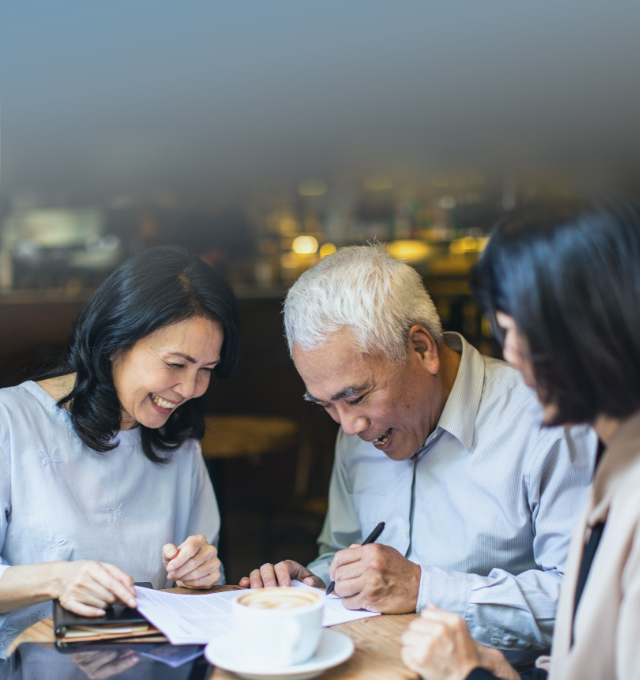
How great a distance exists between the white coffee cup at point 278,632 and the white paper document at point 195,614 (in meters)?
0.13

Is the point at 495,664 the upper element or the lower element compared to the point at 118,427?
lower

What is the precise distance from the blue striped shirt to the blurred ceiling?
1717mm

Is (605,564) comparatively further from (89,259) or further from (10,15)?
(89,259)

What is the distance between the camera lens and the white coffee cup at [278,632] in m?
0.79

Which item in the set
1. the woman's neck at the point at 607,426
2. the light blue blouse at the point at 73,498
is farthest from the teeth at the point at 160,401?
the woman's neck at the point at 607,426

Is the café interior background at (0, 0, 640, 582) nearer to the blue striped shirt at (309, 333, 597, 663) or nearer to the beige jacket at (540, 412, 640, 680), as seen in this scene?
the blue striped shirt at (309, 333, 597, 663)

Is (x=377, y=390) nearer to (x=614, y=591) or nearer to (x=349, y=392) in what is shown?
(x=349, y=392)

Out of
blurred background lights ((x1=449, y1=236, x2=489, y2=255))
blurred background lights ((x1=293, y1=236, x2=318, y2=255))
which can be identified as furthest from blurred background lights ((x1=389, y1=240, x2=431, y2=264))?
blurred background lights ((x1=293, y1=236, x2=318, y2=255))

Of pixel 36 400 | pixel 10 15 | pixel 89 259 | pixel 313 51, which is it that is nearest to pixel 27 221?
pixel 89 259

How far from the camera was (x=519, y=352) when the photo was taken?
0.89 meters

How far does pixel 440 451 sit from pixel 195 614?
63 centimetres

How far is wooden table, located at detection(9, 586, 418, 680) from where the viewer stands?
86 cm

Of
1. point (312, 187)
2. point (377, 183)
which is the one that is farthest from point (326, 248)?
point (377, 183)

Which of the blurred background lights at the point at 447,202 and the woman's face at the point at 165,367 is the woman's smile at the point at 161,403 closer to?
the woman's face at the point at 165,367
